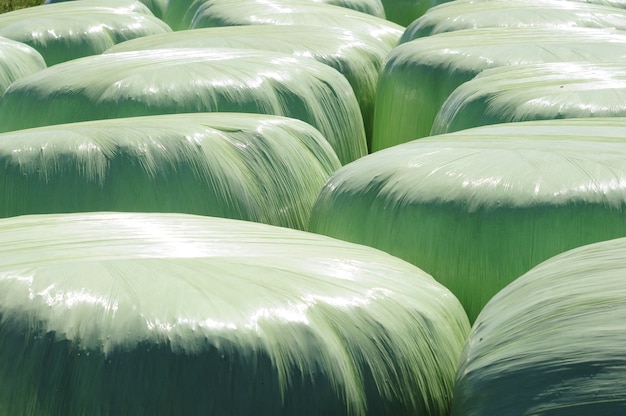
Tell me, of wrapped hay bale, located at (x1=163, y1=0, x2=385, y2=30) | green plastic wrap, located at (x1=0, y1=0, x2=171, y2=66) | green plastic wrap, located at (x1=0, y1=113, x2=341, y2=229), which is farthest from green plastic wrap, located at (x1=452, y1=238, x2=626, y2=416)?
wrapped hay bale, located at (x1=163, y1=0, x2=385, y2=30)

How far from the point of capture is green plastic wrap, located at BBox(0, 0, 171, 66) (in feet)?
9.70

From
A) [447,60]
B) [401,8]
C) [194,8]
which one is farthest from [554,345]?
[401,8]

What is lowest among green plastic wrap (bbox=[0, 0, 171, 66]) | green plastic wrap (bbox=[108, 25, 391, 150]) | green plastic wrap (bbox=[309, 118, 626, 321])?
green plastic wrap (bbox=[0, 0, 171, 66])

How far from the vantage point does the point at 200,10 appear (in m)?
3.31

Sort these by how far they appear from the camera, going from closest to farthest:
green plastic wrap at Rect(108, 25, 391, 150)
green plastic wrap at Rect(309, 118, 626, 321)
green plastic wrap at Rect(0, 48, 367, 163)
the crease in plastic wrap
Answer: green plastic wrap at Rect(309, 118, 626, 321)
green plastic wrap at Rect(0, 48, 367, 163)
green plastic wrap at Rect(108, 25, 391, 150)
the crease in plastic wrap

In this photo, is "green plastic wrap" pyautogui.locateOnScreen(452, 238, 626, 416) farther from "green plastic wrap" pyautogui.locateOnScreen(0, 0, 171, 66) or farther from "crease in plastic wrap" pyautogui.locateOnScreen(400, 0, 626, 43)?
"green plastic wrap" pyautogui.locateOnScreen(0, 0, 171, 66)

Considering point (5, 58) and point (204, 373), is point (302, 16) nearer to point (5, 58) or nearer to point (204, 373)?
point (5, 58)

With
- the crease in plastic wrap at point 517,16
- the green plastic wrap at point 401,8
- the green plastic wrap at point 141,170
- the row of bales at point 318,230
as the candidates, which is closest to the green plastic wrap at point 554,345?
the row of bales at point 318,230

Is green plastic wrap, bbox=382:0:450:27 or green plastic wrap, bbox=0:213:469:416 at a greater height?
green plastic wrap, bbox=0:213:469:416

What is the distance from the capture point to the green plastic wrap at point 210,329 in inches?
37.6

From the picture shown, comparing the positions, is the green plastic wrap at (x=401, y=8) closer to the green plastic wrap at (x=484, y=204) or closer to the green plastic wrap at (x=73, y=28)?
the green plastic wrap at (x=73, y=28)

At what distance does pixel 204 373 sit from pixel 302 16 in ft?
7.23

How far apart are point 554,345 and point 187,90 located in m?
1.14

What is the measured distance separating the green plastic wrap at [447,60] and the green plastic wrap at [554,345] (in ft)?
3.57
